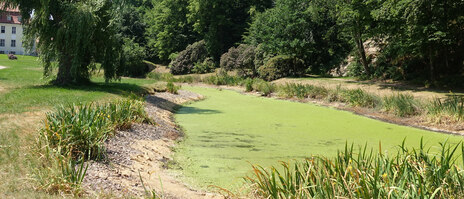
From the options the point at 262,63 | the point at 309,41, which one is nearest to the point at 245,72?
the point at 262,63

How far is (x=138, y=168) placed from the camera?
20.3 feet

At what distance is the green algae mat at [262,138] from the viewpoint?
Result: 678 cm

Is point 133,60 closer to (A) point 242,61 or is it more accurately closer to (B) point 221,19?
(A) point 242,61

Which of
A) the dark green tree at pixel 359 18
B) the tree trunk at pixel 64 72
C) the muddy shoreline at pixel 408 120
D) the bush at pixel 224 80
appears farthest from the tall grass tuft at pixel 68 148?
the bush at pixel 224 80

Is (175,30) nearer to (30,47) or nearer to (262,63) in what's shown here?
(262,63)

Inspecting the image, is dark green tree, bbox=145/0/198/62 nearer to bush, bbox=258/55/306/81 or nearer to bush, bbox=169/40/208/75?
bush, bbox=169/40/208/75

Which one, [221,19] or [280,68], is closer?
[280,68]

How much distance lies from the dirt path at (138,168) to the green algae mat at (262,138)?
0.43 m

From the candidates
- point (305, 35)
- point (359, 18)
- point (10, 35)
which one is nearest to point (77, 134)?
point (359, 18)

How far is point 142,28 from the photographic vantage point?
62312mm

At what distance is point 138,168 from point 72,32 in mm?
10493

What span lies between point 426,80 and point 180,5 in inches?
1680

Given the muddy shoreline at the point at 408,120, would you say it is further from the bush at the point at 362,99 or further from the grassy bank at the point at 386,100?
the bush at the point at 362,99

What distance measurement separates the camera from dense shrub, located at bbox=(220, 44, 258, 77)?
35656 millimetres
